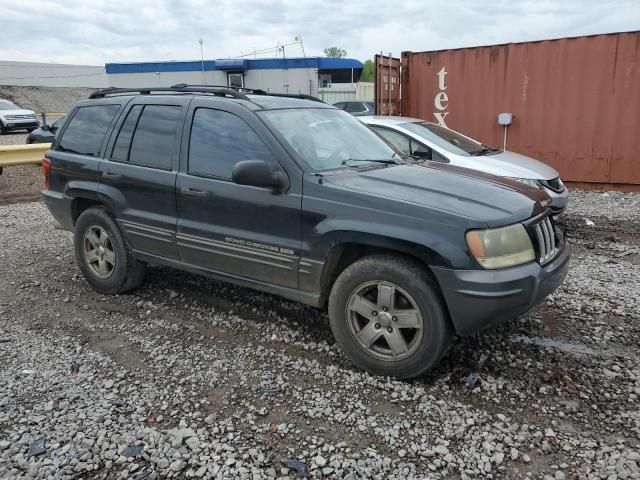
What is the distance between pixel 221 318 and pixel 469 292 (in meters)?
2.19

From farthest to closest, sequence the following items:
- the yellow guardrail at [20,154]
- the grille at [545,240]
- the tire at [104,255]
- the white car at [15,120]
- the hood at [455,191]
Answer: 1. the white car at [15,120]
2. the yellow guardrail at [20,154]
3. the tire at [104,255]
4. the grille at [545,240]
5. the hood at [455,191]

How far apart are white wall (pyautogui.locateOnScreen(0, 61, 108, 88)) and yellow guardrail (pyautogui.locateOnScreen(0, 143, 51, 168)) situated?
142 ft

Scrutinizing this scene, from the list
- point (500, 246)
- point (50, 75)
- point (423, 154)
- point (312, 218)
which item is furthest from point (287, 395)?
point (50, 75)

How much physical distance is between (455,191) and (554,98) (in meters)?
7.39

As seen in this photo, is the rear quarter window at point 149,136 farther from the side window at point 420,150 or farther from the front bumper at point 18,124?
the front bumper at point 18,124

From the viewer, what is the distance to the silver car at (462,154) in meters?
6.41

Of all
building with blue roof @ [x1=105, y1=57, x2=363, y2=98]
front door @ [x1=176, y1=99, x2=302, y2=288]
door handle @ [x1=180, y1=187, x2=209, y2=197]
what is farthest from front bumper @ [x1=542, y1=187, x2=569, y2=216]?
building with blue roof @ [x1=105, y1=57, x2=363, y2=98]

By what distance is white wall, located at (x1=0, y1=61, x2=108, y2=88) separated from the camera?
46.2 meters

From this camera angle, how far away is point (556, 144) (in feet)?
31.2

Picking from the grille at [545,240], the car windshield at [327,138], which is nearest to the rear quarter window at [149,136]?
the car windshield at [327,138]

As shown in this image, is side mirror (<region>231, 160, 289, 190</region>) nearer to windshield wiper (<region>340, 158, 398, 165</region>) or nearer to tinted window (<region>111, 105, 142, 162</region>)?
windshield wiper (<region>340, 158, 398, 165</region>)

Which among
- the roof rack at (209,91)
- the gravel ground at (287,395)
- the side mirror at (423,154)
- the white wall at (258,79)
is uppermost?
the white wall at (258,79)

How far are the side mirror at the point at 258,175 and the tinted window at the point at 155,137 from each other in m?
0.98

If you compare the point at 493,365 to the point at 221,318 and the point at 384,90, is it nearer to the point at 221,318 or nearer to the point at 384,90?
the point at 221,318
